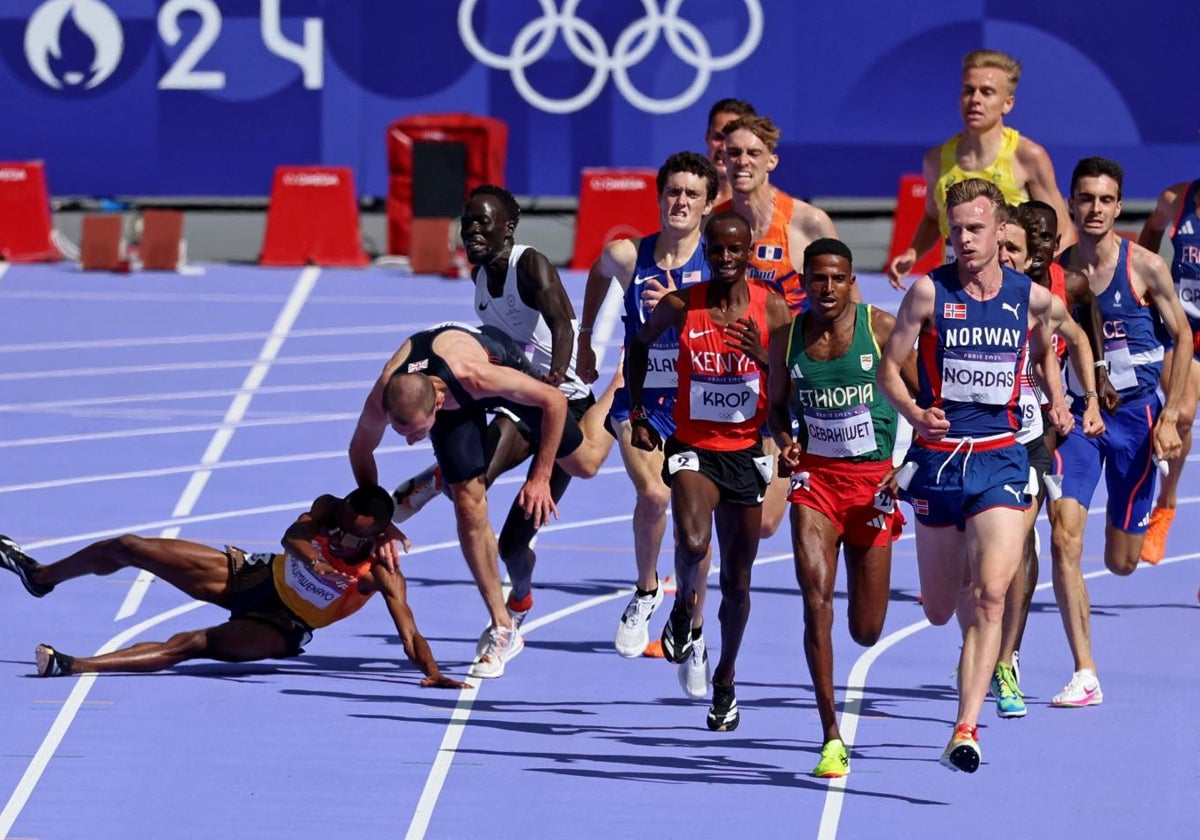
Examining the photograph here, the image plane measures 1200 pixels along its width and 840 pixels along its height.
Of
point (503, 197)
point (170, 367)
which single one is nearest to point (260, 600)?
point (503, 197)

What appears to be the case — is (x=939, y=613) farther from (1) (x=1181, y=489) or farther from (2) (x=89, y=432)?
(2) (x=89, y=432)

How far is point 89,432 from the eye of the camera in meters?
16.0

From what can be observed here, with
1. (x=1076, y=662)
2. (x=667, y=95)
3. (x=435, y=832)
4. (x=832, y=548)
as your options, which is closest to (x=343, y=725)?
(x=435, y=832)

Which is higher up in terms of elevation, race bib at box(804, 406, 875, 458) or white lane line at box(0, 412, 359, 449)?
race bib at box(804, 406, 875, 458)

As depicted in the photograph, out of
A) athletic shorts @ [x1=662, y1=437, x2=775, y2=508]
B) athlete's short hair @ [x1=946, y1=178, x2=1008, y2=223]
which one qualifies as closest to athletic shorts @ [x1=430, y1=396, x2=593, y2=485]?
athletic shorts @ [x1=662, y1=437, x2=775, y2=508]

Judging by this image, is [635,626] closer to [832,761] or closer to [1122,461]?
[832,761]

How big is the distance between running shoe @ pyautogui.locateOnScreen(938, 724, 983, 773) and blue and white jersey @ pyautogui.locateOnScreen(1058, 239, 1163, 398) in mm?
2865

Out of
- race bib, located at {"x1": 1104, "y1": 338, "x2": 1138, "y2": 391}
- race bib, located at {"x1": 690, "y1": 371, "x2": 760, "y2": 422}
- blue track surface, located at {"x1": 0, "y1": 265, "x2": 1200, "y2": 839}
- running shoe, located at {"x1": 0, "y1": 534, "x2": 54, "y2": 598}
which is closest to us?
blue track surface, located at {"x1": 0, "y1": 265, "x2": 1200, "y2": 839}

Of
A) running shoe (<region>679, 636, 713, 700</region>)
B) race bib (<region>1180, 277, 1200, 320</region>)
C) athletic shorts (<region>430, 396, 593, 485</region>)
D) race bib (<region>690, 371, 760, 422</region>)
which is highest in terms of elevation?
race bib (<region>690, 371, 760, 422</region>)

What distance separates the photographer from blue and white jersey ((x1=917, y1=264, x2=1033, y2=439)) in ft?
29.0

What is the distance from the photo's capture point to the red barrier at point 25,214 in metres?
21.6

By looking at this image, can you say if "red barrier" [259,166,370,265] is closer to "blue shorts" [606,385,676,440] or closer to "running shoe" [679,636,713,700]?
"blue shorts" [606,385,676,440]

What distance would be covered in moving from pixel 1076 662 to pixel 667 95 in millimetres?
12362

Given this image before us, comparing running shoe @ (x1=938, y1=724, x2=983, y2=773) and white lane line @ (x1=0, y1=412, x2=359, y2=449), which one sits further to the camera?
white lane line @ (x1=0, y1=412, x2=359, y2=449)
